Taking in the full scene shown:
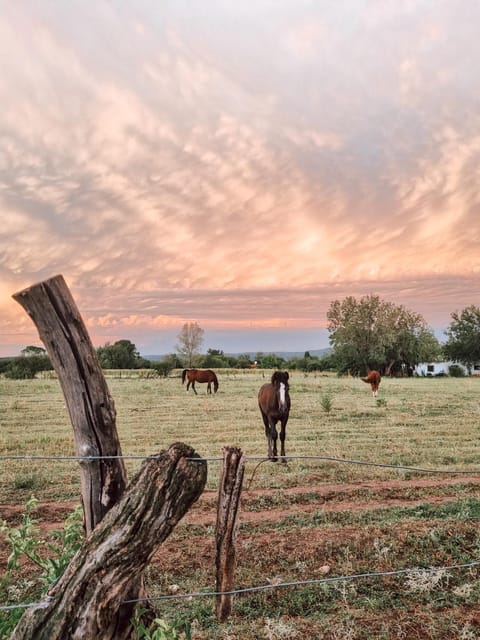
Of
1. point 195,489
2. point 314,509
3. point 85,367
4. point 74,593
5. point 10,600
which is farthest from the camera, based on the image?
point 314,509

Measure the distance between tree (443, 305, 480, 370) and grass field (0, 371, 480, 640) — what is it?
5731cm

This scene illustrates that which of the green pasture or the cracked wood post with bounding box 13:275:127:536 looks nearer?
the cracked wood post with bounding box 13:275:127:536

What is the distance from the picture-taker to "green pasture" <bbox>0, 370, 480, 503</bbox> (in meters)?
9.53

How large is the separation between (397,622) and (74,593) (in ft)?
10.5

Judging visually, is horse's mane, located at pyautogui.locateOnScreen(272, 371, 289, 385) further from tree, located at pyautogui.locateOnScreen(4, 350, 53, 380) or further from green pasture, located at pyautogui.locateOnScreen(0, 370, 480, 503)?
tree, located at pyautogui.locateOnScreen(4, 350, 53, 380)

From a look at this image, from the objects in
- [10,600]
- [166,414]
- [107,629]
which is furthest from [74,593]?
[166,414]

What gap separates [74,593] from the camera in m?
2.38

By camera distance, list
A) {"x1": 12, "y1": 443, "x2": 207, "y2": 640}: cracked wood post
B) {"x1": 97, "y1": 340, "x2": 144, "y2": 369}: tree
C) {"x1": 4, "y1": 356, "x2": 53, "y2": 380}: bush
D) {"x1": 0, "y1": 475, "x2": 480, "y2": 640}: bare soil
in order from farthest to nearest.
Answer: {"x1": 97, "y1": 340, "x2": 144, "y2": 369}: tree < {"x1": 4, "y1": 356, "x2": 53, "y2": 380}: bush < {"x1": 0, "y1": 475, "x2": 480, "y2": 640}: bare soil < {"x1": 12, "y1": 443, "x2": 207, "y2": 640}: cracked wood post

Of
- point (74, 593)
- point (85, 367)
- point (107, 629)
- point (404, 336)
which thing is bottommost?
point (107, 629)

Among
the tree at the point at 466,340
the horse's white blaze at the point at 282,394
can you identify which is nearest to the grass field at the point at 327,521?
the horse's white blaze at the point at 282,394

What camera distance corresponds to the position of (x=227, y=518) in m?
2.78

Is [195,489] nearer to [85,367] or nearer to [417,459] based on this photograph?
[85,367]

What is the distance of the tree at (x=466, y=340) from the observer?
226ft

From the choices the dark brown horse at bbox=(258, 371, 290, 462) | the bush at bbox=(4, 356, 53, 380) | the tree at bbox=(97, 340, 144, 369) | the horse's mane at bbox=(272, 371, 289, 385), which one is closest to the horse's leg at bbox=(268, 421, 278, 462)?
the dark brown horse at bbox=(258, 371, 290, 462)
